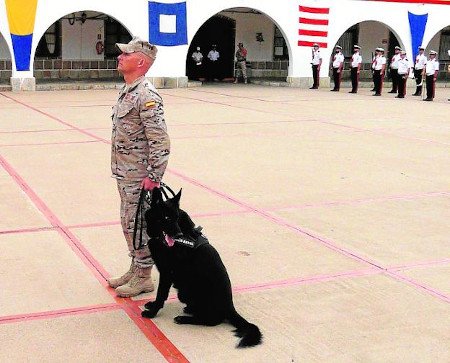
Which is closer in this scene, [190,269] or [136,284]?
[190,269]

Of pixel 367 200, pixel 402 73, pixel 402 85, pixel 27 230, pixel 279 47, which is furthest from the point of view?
pixel 279 47

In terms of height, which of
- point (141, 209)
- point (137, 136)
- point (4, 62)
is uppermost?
point (4, 62)

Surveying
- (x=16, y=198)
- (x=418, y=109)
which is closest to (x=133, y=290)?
(x=16, y=198)

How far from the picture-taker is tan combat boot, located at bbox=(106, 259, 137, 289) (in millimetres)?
4715

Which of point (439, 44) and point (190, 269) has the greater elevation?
point (439, 44)

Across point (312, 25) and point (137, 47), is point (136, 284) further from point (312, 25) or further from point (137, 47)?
point (312, 25)

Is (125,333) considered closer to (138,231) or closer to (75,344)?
(75,344)

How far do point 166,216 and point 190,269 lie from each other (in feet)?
1.11

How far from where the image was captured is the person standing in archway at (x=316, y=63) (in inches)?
966

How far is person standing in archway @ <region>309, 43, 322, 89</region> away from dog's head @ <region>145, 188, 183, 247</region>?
21.1 meters

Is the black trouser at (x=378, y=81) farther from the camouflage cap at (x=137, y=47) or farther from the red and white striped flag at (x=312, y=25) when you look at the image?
the camouflage cap at (x=137, y=47)

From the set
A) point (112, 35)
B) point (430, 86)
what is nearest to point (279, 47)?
point (112, 35)

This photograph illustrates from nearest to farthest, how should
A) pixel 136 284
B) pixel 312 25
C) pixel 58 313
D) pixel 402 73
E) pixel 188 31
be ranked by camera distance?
1. pixel 58 313
2. pixel 136 284
3. pixel 402 73
4. pixel 188 31
5. pixel 312 25

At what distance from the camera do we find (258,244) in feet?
19.4
